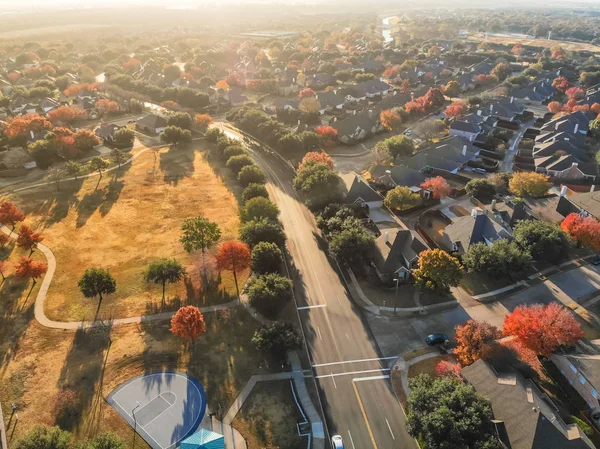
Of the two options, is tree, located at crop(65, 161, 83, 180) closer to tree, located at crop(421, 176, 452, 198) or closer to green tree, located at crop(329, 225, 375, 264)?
green tree, located at crop(329, 225, 375, 264)

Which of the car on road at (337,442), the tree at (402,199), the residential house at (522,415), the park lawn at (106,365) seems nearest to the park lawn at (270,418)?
the park lawn at (106,365)

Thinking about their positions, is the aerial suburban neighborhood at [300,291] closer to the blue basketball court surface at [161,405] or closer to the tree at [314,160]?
the blue basketball court surface at [161,405]

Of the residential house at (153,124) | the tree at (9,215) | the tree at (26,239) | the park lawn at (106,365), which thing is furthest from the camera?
the residential house at (153,124)

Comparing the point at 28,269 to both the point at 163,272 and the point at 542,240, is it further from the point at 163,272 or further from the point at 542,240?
the point at 542,240


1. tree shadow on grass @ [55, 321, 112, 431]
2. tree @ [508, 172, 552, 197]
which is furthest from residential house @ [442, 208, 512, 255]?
tree shadow on grass @ [55, 321, 112, 431]

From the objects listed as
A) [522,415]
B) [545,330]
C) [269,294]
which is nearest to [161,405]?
[269,294]

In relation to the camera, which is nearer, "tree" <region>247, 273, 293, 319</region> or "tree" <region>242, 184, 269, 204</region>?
"tree" <region>247, 273, 293, 319</region>
